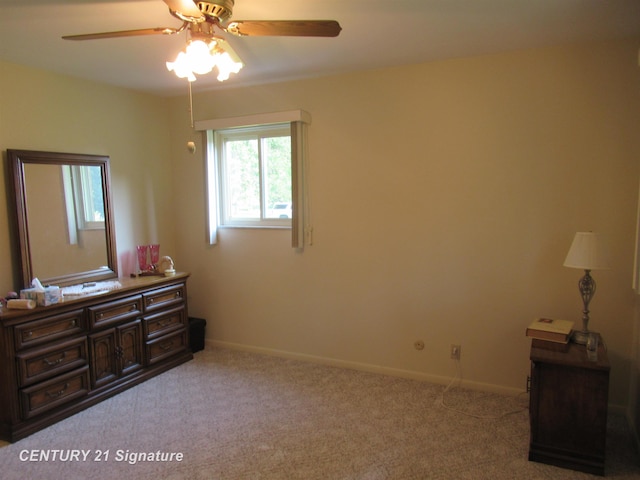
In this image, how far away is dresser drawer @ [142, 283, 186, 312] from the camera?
3338 mm

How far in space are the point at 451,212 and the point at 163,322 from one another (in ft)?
8.16

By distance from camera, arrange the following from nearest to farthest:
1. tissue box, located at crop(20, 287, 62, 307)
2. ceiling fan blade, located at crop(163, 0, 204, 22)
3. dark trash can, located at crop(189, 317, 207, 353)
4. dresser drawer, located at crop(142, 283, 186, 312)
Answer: ceiling fan blade, located at crop(163, 0, 204, 22) < tissue box, located at crop(20, 287, 62, 307) < dresser drawer, located at crop(142, 283, 186, 312) < dark trash can, located at crop(189, 317, 207, 353)

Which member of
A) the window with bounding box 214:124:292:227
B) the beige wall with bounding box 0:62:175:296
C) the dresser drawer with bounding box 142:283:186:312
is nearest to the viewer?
the beige wall with bounding box 0:62:175:296

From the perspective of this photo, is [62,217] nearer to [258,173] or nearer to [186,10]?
[258,173]

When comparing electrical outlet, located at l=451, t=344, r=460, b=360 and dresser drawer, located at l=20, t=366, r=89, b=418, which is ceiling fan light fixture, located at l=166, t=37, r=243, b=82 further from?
electrical outlet, located at l=451, t=344, r=460, b=360

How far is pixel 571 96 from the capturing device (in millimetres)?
2658

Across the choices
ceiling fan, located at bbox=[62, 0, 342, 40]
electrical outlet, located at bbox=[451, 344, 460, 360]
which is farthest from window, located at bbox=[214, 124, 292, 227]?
ceiling fan, located at bbox=[62, 0, 342, 40]

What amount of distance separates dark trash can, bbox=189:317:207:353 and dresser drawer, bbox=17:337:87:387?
1.08m

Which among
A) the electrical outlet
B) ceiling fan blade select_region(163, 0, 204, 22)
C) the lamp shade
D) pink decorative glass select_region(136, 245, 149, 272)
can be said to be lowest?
the electrical outlet

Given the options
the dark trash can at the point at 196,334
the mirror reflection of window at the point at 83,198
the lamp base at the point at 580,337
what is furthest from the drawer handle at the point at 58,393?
Answer: the lamp base at the point at 580,337

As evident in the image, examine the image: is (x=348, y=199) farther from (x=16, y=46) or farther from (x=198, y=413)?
(x=16, y=46)

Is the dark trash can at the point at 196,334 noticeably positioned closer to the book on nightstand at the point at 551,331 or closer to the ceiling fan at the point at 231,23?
the ceiling fan at the point at 231,23

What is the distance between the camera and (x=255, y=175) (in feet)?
12.4

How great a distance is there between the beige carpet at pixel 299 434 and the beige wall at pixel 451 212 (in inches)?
15.0
